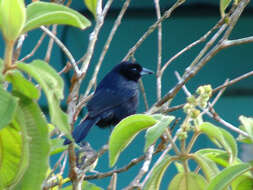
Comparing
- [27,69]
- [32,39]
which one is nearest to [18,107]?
[27,69]

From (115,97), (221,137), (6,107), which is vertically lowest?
(115,97)

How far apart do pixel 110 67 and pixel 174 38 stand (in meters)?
0.49

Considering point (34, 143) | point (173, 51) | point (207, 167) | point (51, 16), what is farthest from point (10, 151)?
point (173, 51)

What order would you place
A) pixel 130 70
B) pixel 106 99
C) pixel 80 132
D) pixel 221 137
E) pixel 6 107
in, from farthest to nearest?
pixel 130 70 < pixel 106 99 < pixel 80 132 < pixel 221 137 < pixel 6 107

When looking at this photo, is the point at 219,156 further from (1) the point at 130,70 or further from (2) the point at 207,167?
(1) the point at 130,70

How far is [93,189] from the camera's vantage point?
1578mm

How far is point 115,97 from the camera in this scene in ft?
12.1

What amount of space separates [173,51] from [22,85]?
2602 mm

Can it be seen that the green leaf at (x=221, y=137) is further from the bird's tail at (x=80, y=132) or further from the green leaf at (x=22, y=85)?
the bird's tail at (x=80, y=132)

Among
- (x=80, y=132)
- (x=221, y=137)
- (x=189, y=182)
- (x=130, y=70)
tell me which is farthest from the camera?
(x=130, y=70)

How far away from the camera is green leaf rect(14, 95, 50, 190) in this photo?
1.16 metres

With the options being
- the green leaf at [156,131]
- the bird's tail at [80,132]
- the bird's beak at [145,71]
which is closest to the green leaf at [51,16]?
the green leaf at [156,131]

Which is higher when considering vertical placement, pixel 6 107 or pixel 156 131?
pixel 6 107

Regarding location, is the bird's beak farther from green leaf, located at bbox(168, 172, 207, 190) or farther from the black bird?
green leaf, located at bbox(168, 172, 207, 190)
